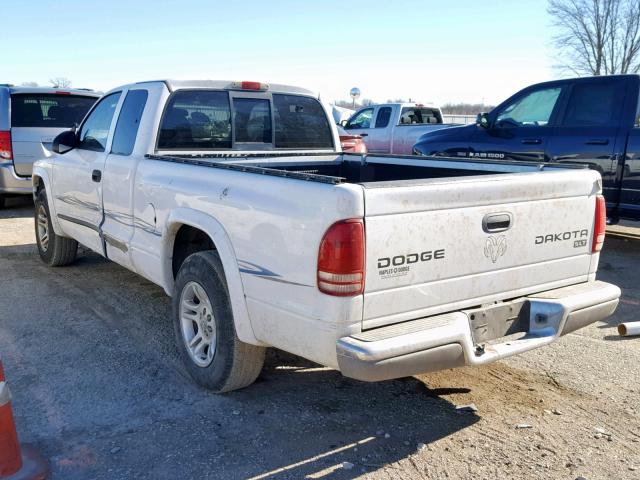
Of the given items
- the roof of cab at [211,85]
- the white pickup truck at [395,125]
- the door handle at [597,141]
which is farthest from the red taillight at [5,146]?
the white pickup truck at [395,125]

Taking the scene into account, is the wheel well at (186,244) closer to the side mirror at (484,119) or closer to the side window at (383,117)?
the side mirror at (484,119)

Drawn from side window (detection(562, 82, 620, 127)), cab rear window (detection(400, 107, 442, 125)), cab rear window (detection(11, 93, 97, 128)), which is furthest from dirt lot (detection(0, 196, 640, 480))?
cab rear window (detection(400, 107, 442, 125))

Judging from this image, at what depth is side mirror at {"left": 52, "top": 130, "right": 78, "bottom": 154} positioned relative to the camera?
221 inches

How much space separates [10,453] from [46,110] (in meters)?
8.18

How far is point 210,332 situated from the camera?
12.7 feet

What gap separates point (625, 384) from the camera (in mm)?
4051

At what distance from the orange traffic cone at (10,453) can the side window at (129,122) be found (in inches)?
93.4

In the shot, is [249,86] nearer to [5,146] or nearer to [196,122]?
[196,122]

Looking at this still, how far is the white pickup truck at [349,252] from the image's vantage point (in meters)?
2.85

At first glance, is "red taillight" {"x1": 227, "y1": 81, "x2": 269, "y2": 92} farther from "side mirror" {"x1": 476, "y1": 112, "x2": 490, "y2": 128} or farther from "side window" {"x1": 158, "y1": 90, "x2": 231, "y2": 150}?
"side mirror" {"x1": 476, "y1": 112, "x2": 490, "y2": 128}

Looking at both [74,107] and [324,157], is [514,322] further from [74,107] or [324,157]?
[74,107]

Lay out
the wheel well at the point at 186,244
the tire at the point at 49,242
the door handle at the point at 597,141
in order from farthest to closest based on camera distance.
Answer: the door handle at the point at 597,141 < the tire at the point at 49,242 < the wheel well at the point at 186,244

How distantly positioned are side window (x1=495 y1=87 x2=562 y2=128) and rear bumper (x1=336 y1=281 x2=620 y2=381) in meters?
4.95

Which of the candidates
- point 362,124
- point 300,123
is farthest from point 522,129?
point 362,124
